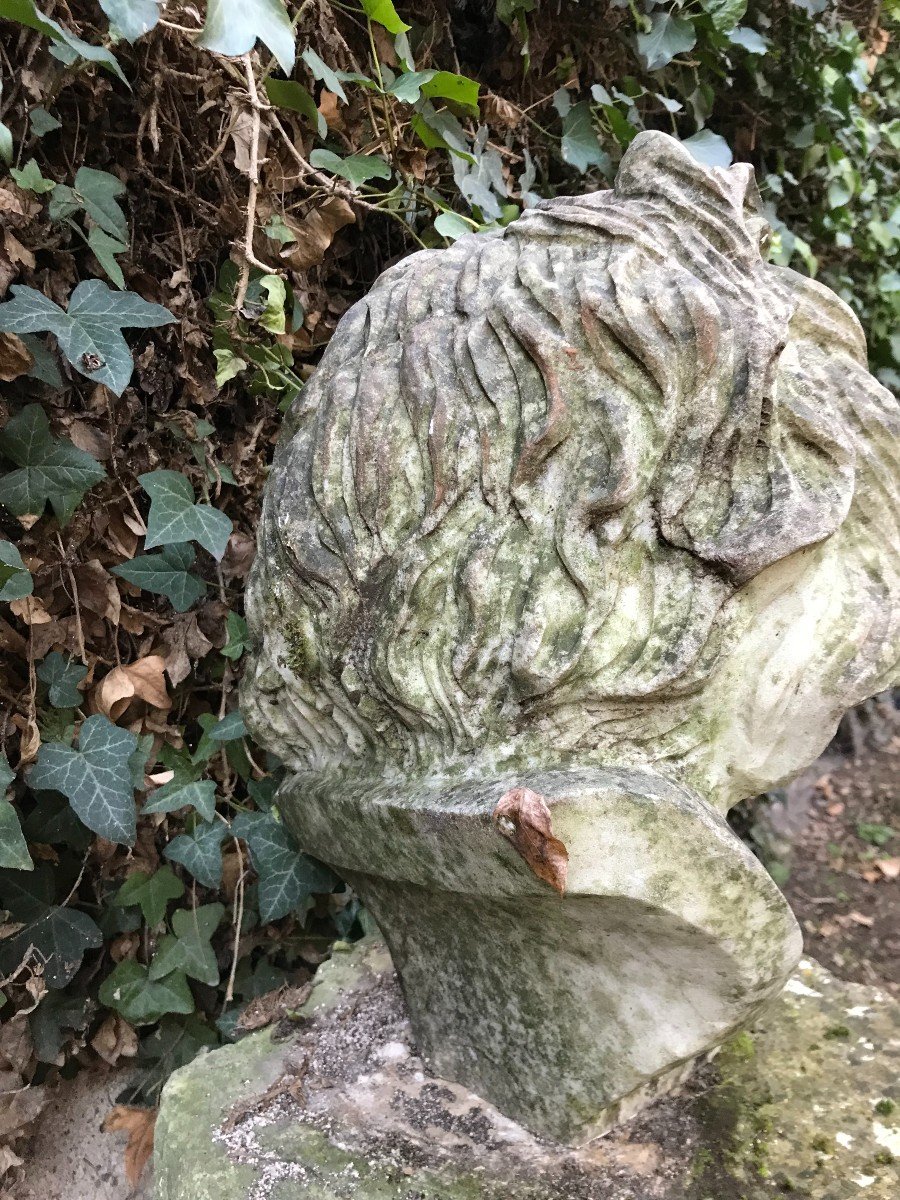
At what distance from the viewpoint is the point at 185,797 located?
5.72 ft

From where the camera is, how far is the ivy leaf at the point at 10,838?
145 centimetres

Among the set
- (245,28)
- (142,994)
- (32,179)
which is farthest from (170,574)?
(245,28)

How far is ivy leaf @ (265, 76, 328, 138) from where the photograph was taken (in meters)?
1.68

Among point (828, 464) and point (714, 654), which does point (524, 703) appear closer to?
point (714, 654)

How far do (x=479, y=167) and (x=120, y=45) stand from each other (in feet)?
2.49

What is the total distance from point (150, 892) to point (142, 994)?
0.21 meters

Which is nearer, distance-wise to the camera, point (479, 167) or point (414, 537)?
point (414, 537)

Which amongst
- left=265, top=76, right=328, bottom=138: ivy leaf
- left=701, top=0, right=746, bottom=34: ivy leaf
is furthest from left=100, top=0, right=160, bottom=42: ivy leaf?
left=701, top=0, right=746, bottom=34: ivy leaf

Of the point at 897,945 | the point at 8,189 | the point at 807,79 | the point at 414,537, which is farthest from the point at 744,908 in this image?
the point at 897,945

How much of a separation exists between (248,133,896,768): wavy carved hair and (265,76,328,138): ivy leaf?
62 cm

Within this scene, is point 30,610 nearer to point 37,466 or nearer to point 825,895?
point 37,466

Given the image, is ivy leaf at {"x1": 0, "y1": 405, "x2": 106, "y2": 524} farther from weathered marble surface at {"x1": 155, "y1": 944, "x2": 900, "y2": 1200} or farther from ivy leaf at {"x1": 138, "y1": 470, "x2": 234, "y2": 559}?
weathered marble surface at {"x1": 155, "y1": 944, "x2": 900, "y2": 1200}

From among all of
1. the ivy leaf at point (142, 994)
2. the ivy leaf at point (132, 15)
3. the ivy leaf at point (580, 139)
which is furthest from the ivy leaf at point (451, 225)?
the ivy leaf at point (142, 994)

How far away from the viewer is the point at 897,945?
11.3ft
